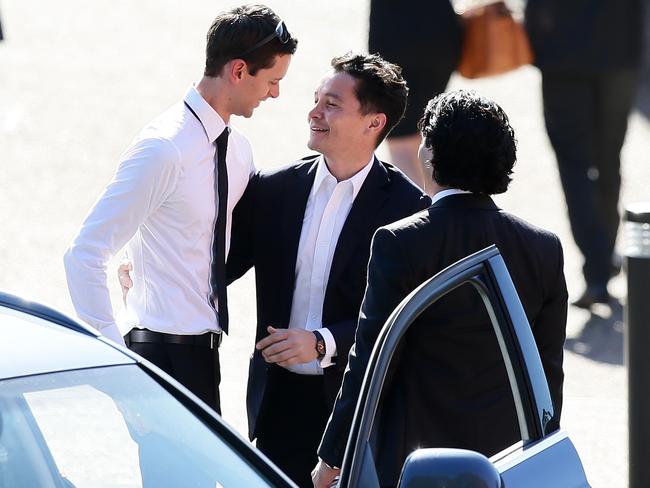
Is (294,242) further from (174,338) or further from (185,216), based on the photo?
(174,338)

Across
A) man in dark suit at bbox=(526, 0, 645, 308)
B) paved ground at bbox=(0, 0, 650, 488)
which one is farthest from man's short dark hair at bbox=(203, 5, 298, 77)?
man in dark suit at bbox=(526, 0, 645, 308)

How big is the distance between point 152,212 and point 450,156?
962mm

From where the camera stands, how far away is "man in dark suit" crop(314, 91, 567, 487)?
3449 mm

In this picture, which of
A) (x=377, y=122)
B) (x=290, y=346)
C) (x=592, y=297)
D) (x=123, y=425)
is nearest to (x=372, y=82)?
(x=377, y=122)

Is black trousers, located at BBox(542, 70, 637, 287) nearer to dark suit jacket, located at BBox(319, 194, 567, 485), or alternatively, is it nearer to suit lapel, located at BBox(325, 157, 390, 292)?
Result: suit lapel, located at BBox(325, 157, 390, 292)

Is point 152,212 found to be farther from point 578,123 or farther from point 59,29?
point 59,29

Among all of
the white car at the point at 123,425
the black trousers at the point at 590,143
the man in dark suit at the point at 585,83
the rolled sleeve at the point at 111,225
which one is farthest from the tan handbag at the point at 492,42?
the white car at the point at 123,425

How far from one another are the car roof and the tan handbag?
5209mm

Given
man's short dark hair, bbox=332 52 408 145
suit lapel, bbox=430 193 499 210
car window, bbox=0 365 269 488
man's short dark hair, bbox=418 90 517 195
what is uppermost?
man's short dark hair, bbox=332 52 408 145

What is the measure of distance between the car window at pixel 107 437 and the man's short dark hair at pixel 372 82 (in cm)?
156

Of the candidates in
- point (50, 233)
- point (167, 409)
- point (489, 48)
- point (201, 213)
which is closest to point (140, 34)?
point (50, 233)

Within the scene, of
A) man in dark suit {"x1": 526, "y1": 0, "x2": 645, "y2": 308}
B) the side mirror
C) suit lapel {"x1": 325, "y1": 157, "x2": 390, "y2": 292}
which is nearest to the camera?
the side mirror

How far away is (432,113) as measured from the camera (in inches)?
144

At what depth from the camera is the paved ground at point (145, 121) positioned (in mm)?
7082
